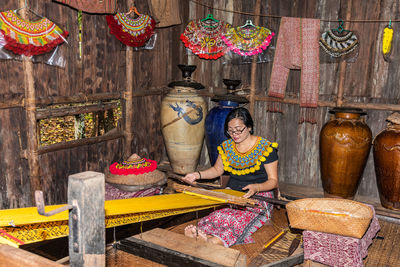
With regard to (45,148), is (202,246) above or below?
below

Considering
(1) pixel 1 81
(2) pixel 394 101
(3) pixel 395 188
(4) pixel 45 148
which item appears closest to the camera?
(1) pixel 1 81

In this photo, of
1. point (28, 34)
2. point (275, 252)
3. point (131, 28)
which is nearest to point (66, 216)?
point (275, 252)

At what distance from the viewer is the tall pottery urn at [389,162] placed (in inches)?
141

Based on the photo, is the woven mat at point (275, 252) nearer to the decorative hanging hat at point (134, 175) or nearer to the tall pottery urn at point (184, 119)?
the decorative hanging hat at point (134, 175)

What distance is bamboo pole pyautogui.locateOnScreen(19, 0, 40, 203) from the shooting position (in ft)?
10.2

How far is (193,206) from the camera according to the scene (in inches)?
98.1

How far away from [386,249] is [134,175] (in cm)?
228

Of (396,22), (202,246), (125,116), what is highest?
(396,22)

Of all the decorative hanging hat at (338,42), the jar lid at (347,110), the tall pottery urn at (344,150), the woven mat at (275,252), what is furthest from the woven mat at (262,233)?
the decorative hanging hat at (338,42)

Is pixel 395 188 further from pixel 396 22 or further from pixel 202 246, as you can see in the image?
pixel 202 246

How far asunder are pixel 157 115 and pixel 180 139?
59 cm

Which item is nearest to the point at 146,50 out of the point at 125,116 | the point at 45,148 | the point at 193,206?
the point at 125,116

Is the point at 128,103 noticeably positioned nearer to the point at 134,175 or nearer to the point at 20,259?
the point at 134,175

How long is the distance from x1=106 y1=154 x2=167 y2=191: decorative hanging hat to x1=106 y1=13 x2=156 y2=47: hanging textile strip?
4.21ft
